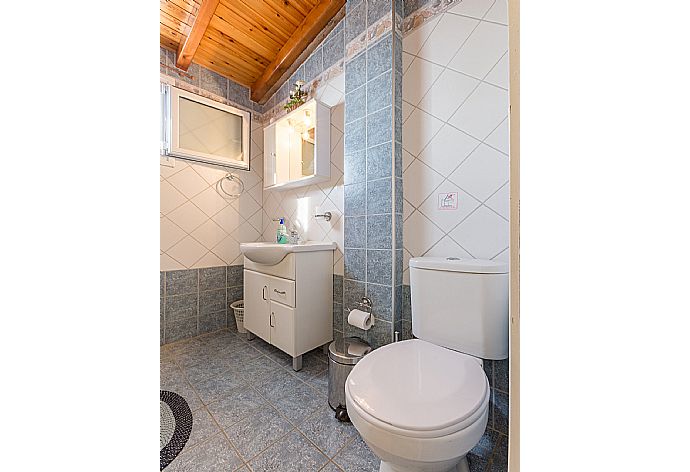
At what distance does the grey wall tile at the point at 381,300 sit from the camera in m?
1.43

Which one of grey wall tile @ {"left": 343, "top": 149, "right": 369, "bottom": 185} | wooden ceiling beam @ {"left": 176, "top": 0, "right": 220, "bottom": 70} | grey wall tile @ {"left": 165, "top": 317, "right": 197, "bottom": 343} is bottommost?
grey wall tile @ {"left": 165, "top": 317, "right": 197, "bottom": 343}

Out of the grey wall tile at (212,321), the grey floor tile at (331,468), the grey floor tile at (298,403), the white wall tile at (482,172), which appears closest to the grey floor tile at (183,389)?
the grey floor tile at (298,403)

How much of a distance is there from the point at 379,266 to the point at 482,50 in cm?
110

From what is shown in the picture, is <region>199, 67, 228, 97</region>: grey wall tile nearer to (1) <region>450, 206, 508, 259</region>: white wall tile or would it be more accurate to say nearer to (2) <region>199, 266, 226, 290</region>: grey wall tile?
(2) <region>199, 266, 226, 290</region>: grey wall tile

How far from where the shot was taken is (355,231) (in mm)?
1611

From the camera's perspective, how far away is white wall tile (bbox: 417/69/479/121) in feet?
4.13

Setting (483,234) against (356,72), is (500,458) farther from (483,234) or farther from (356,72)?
(356,72)

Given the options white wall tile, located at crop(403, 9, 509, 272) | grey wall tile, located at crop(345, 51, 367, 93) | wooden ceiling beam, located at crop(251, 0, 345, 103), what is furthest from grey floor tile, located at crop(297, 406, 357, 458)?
wooden ceiling beam, located at crop(251, 0, 345, 103)

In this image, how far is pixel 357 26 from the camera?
159 centimetres

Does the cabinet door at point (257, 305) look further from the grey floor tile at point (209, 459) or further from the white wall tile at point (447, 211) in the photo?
the white wall tile at point (447, 211)

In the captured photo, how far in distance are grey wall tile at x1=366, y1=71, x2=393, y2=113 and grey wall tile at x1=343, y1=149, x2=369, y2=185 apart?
0.80 feet
